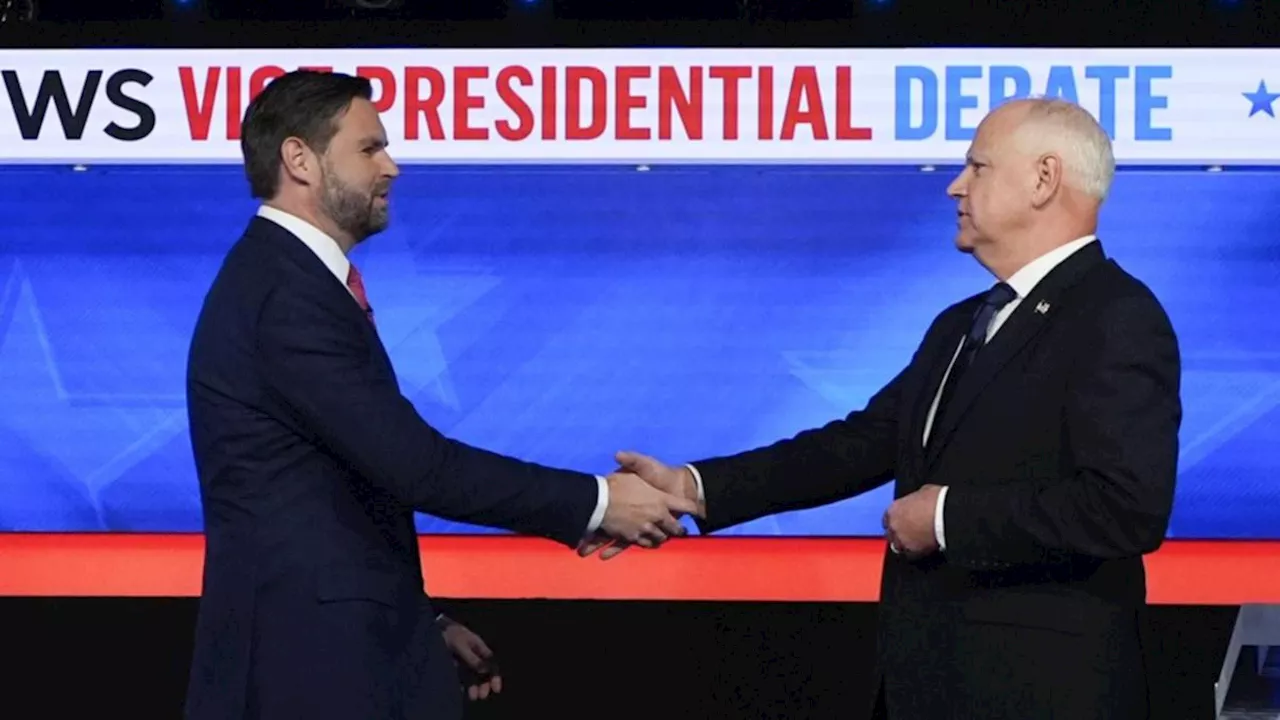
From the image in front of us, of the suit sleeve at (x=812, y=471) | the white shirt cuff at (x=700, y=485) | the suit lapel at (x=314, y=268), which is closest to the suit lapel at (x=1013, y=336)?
the suit sleeve at (x=812, y=471)

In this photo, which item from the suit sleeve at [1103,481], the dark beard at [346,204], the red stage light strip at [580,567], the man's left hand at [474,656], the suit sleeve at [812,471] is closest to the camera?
the suit sleeve at [1103,481]

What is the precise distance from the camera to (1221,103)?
177 inches

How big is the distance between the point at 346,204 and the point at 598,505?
54 centimetres

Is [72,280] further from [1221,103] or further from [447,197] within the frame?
[1221,103]

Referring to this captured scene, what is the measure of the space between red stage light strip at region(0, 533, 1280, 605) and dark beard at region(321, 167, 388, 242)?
222 cm

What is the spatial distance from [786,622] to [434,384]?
110 centimetres

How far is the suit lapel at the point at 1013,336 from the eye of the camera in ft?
7.63

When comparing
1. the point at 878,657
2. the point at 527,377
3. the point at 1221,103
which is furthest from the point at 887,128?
the point at 878,657

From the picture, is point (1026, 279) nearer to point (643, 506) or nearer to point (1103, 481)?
point (1103, 481)

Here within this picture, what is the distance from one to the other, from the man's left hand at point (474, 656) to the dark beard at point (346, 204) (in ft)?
1.92

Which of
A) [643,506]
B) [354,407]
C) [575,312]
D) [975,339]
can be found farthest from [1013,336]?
[575,312]

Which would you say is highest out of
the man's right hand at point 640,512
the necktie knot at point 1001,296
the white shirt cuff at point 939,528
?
the necktie knot at point 1001,296

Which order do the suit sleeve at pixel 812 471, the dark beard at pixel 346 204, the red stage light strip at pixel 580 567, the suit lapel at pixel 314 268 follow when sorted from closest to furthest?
the suit lapel at pixel 314 268 → the dark beard at pixel 346 204 → the suit sleeve at pixel 812 471 → the red stage light strip at pixel 580 567

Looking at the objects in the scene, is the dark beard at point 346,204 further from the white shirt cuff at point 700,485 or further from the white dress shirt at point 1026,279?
the white dress shirt at point 1026,279
